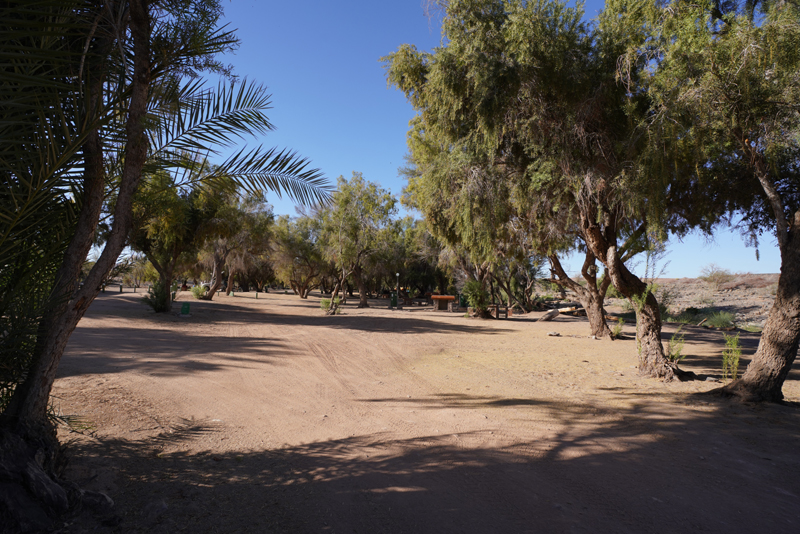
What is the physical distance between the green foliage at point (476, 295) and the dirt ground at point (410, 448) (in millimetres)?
14531

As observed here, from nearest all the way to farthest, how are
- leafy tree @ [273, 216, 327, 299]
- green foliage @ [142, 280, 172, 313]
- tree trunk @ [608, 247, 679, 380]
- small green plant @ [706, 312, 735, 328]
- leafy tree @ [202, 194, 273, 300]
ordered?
tree trunk @ [608, 247, 679, 380]
green foliage @ [142, 280, 172, 313]
leafy tree @ [202, 194, 273, 300]
small green plant @ [706, 312, 735, 328]
leafy tree @ [273, 216, 327, 299]

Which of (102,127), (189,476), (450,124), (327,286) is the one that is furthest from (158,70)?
(327,286)

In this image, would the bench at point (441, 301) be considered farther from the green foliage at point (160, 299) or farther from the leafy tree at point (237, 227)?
the green foliage at point (160, 299)

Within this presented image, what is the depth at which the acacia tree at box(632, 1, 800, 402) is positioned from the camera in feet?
20.2

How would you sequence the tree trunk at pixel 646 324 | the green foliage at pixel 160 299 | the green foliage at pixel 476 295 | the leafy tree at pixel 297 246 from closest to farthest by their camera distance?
the tree trunk at pixel 646 324, the green foliage at pixel 160 299, the green foliage at pixel 476 295, the leafy tree at pixel 297 246

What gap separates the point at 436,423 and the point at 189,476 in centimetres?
291

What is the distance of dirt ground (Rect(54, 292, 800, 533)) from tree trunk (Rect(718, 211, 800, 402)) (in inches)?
13.8

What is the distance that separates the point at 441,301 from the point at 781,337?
1014 inches

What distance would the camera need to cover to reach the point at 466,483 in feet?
12.1

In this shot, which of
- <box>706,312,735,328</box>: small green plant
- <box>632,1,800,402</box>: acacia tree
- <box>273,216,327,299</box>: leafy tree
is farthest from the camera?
<box>273,216,327,299</box>: leafy tree

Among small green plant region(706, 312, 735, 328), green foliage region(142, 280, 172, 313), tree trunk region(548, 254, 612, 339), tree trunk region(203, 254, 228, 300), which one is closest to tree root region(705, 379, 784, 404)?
tree trunk region(548, 254, 612, 339)

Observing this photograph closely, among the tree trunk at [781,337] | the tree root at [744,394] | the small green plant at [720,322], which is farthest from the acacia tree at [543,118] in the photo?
the small green plant at [720,322]

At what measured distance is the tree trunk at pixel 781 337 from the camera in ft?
20.3

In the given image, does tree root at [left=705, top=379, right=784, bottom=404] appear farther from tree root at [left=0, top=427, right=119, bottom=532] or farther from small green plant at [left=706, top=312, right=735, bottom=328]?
small green plant at [left=706, top=312, right=735, bottom=328]
